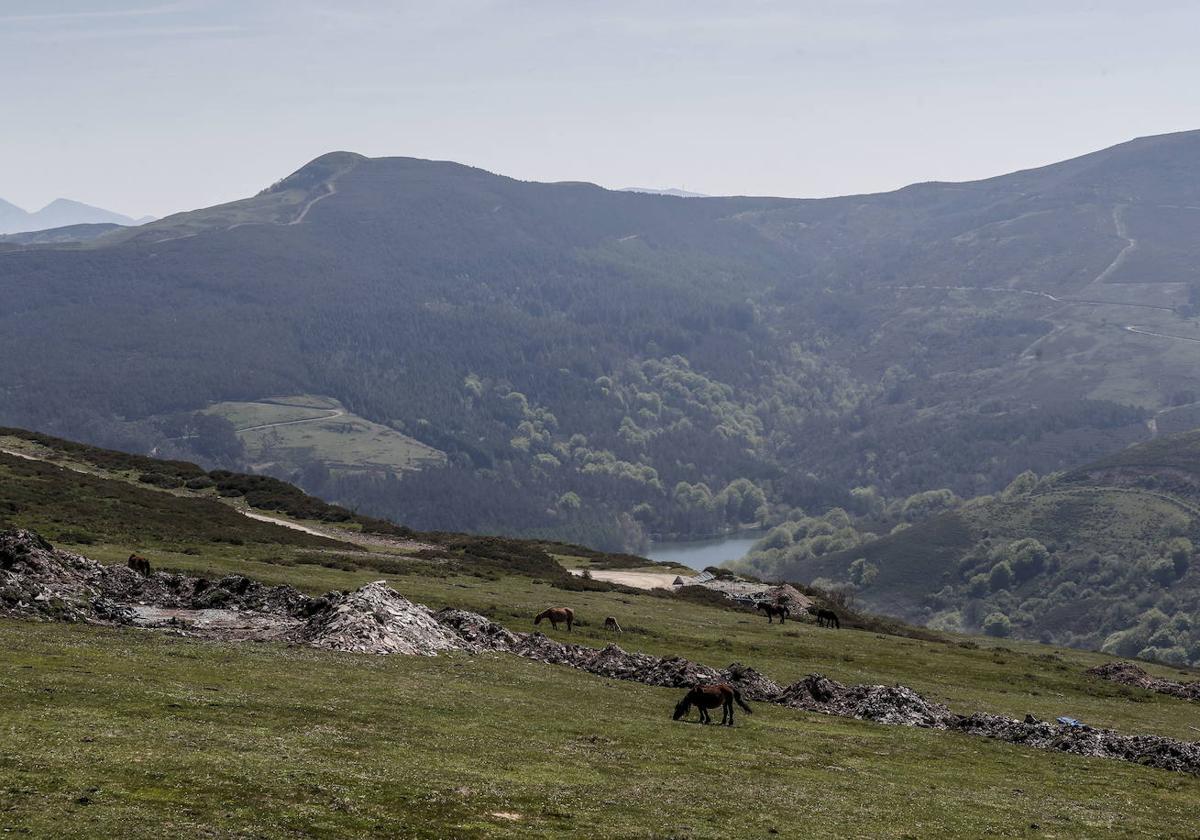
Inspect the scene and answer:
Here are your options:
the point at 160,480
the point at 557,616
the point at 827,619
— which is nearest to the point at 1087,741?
the point at 557,616

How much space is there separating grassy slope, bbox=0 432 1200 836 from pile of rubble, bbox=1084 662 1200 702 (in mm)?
10784

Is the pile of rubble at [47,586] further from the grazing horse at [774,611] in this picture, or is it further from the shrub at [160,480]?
the shrub at [160,480]

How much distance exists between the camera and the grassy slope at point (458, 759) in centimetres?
2522

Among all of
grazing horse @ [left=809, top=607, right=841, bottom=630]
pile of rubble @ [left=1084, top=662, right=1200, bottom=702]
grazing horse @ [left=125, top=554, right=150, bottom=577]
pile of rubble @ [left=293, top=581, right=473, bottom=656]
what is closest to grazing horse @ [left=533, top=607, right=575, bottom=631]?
pile of rubble @ [left=293, top=581, right=473, bottom=656]

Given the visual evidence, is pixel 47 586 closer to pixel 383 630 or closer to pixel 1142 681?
pixel 383 630

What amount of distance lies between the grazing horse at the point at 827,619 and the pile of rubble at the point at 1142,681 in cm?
1700

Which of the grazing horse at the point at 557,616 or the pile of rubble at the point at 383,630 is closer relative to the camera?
the pile of rubble at the point at 383,630

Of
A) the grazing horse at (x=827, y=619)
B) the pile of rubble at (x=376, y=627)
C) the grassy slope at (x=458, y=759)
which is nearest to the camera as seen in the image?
the grassy slope at (x=458, y=759)

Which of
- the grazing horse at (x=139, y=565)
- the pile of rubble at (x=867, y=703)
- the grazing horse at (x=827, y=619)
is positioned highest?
the grazing horse at (x=139, y=565)

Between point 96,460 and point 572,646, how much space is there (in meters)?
69.6

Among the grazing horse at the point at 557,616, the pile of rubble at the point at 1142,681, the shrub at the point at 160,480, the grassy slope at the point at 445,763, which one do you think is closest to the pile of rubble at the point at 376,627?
the grassy slope at the point at 445,763

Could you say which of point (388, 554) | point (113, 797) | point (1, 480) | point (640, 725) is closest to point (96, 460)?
point (1, 480)

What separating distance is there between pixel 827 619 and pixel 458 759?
58.5m

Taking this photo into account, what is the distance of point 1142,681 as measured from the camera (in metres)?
68.9
